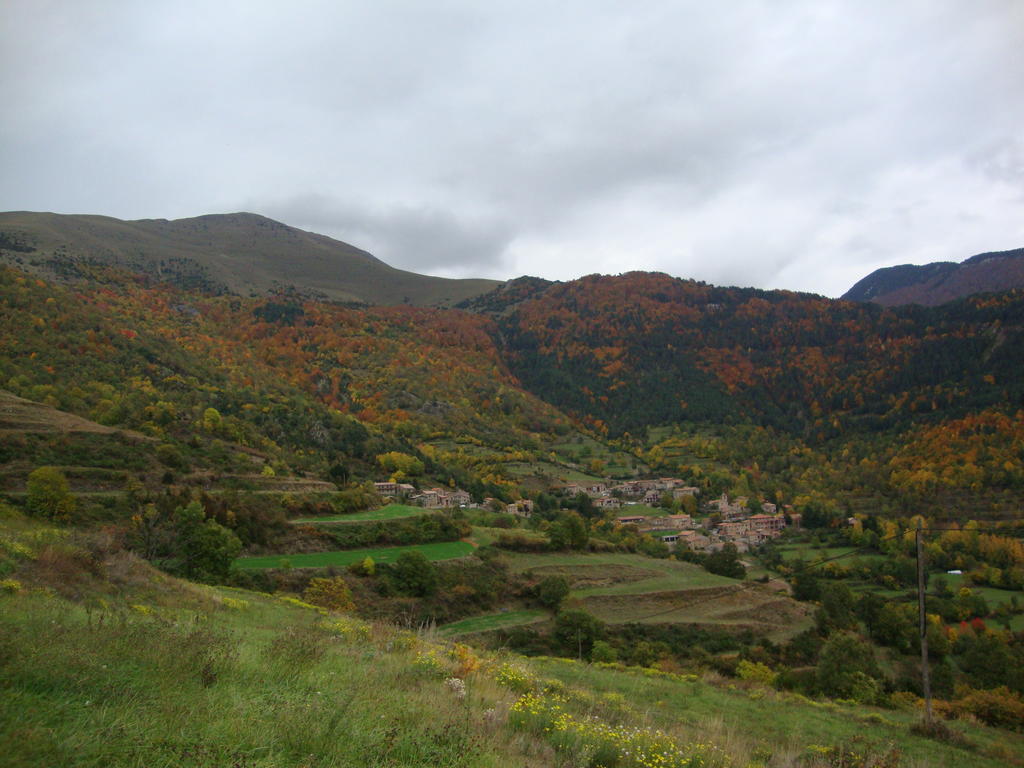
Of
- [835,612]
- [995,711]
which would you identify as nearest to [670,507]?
[835,612]

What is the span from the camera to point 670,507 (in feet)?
280

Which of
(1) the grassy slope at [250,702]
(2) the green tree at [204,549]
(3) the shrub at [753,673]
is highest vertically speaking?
(1) the grassy slope at [250,702]

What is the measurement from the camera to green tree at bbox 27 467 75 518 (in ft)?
78.0

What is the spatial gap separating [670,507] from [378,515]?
57.1 metres

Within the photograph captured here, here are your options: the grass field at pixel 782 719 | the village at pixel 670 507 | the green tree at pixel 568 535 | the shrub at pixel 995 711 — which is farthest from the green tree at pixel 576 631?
the village at pixel 670 507

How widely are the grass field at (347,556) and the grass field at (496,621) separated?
504 cm

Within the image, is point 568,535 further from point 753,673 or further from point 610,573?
point 753,673

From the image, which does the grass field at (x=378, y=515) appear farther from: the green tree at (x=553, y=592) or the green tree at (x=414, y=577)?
the green tree at (x=553, y=592)

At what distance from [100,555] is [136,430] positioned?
32.7 m

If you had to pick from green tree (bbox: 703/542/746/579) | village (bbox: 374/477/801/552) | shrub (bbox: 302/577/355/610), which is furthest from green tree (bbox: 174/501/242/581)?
green tree (bbox: 703/542/746/579)

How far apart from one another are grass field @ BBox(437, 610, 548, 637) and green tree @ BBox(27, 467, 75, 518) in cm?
1777

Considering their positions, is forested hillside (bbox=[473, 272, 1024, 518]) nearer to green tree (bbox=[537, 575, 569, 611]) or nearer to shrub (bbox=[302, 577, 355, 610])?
green tree (bbox=[537, 575, 569, 611])

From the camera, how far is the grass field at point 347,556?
28812 mm

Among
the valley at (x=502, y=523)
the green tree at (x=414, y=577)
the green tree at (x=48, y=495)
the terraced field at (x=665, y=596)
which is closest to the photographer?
the valley at (x=502, y=523)
